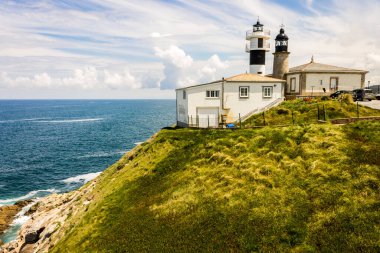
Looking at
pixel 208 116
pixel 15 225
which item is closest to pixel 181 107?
pixel 208 116

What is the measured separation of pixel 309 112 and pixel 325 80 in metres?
12.2

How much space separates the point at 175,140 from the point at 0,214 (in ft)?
87.3

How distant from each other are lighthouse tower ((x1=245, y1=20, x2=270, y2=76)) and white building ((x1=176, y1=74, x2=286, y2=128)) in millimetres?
11010

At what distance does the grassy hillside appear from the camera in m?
14.9

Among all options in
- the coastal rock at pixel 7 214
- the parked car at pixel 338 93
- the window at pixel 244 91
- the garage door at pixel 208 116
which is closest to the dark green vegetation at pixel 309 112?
the window at pixel 244 91

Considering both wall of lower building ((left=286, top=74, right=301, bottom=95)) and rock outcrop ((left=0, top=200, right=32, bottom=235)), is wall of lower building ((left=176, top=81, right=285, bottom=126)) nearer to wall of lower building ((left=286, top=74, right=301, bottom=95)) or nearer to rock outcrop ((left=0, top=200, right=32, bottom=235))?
wall of lower building ((left=286, top=74, right=301, bottom=95))

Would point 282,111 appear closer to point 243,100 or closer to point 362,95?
point 243,100

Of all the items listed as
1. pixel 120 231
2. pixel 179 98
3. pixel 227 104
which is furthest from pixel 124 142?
pixel 120 231

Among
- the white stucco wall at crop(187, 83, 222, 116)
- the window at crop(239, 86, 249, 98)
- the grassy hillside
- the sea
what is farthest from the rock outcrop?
the window at crop(239, 86, 249, 98)

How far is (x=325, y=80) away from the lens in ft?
149

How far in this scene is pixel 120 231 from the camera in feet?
60.6

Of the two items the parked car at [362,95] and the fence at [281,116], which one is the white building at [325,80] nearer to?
the parked car at [362,95]

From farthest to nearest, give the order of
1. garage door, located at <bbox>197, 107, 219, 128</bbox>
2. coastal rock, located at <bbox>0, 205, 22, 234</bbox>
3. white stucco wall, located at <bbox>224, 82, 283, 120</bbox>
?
white stucco wall, located at <bbox>224, 82, 283, 120</bbox> → garage door, located at <bbox>197, 107, 219, 128</bbox> → coastal rock, located at <bbox>0, 205, 22, 234</bbox>

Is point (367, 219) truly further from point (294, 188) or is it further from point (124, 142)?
point (124, 142)
